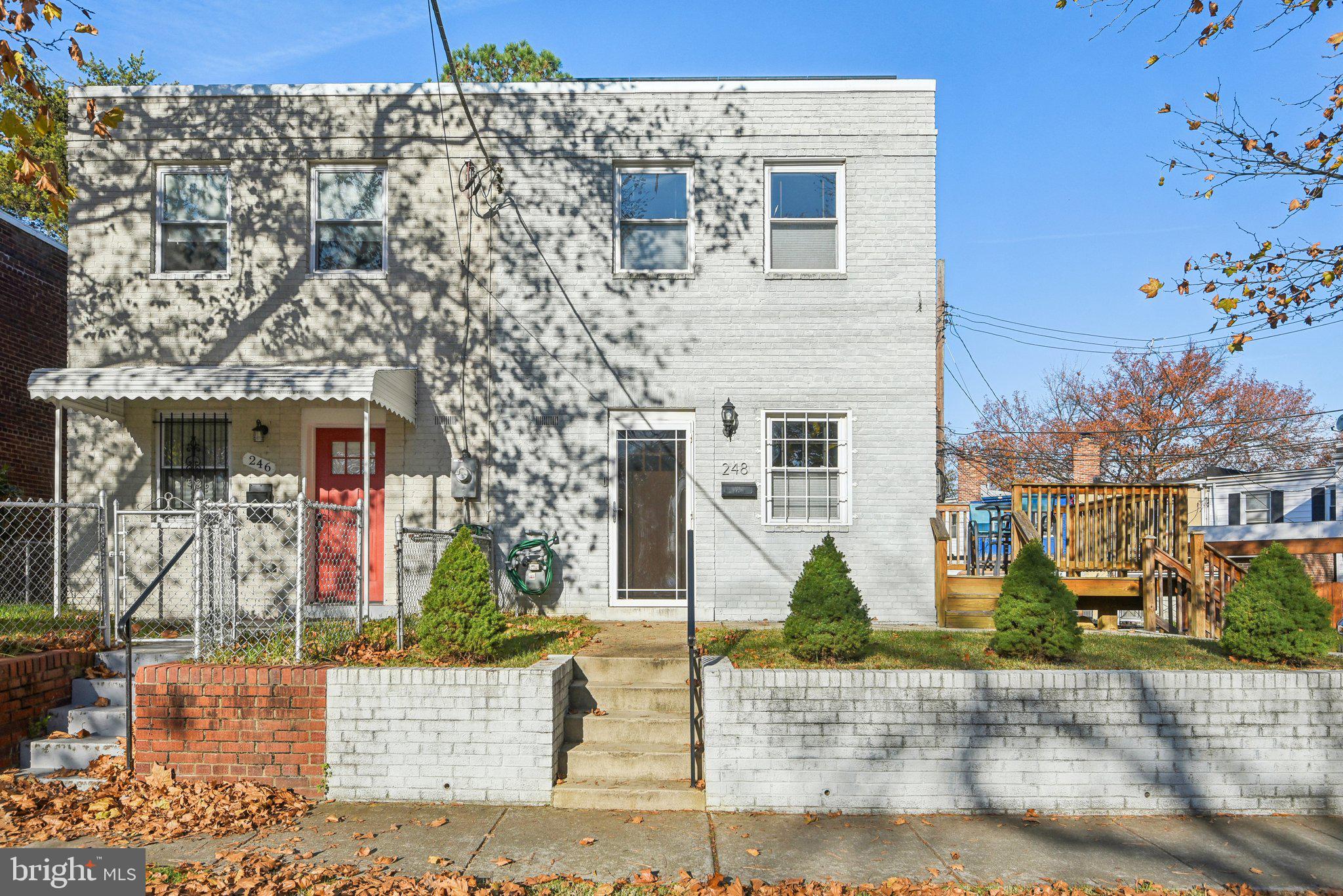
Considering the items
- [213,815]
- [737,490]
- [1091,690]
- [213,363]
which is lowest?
[213,815]

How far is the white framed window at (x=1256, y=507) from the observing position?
2297 centimetres

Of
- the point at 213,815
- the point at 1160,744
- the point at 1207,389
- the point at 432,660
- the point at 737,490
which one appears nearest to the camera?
the point at 213,815

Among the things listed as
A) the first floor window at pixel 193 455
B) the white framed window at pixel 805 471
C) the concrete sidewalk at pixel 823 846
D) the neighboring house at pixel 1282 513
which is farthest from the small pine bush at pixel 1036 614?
the neighboring house at pixel 1282 513

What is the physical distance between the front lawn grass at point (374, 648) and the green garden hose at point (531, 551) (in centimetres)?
129

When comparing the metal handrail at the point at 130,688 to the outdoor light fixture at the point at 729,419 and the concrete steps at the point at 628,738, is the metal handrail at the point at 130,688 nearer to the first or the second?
the concrete steps at the point at 628,738

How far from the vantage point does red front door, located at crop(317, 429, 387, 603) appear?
10125 mm

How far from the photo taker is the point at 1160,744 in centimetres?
608

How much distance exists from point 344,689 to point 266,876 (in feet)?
5.23

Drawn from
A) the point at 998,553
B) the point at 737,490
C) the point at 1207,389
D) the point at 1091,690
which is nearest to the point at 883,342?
the point at 737,490

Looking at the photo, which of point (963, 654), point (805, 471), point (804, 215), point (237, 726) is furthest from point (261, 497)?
point (963, 654)

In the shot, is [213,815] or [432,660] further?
[432,660]

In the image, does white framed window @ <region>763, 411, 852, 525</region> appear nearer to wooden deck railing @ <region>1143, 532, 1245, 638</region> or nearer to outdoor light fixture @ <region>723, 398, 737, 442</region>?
outdoor light fixture @ <region>723, 398, 737, 442</region>

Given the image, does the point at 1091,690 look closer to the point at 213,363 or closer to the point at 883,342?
the point at 883,342

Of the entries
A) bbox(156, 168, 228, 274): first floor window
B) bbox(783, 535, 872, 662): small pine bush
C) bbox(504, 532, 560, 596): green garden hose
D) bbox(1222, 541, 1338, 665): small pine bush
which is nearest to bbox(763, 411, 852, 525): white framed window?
bbox(504, 532, 560, 596): green garden hose
